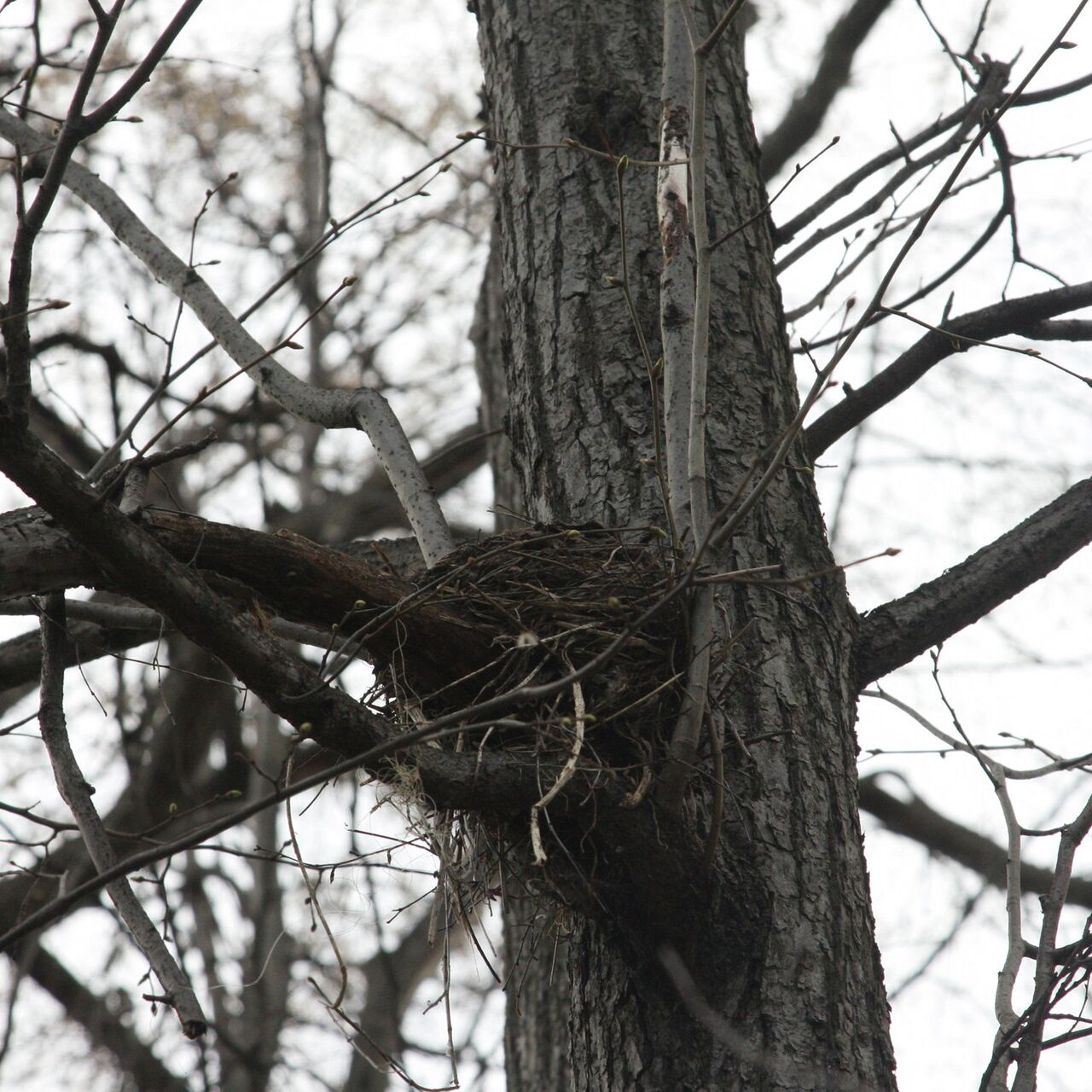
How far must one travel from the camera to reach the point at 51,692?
211cm

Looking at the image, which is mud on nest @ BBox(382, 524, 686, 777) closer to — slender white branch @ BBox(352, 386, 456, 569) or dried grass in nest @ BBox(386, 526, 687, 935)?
dried grass in nest @ BBox(386, 526, 687, 935)

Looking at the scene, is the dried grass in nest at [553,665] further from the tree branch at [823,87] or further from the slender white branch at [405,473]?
the tree branch at [823,87]

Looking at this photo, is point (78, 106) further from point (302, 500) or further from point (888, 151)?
point (302, 500)

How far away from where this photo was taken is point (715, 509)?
2430 millimetres

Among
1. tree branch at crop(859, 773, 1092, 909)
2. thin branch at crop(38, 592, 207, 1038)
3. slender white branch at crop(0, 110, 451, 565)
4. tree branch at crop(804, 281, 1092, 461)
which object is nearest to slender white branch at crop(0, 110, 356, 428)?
slender white branch at crop(0, 110, 451, 565)

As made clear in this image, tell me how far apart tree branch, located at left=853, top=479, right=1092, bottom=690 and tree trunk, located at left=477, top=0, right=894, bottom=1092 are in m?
0.10

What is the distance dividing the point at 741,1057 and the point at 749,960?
6.2 inches

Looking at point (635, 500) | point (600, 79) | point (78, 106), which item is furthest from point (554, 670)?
point (600, 79)

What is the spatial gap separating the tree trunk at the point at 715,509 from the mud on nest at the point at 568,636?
0.15 metres

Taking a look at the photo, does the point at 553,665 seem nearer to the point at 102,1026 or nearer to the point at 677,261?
the point at 677,261

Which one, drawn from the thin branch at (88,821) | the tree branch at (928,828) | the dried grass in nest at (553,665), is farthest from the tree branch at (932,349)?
→ the tree branch at (928,828)

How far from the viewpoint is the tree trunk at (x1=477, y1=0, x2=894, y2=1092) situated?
2043 mm

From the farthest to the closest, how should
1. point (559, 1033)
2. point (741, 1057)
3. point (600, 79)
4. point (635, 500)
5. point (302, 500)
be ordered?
point (302, 500) → point (559, 1033) → point (600, 79) → point (635, 500) → point (741, 1057)

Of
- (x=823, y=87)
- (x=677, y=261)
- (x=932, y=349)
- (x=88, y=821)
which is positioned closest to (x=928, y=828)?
(x=823, y=87)
